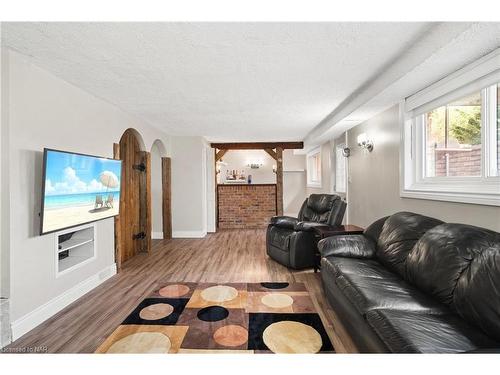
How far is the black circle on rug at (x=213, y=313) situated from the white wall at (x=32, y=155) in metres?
1.40

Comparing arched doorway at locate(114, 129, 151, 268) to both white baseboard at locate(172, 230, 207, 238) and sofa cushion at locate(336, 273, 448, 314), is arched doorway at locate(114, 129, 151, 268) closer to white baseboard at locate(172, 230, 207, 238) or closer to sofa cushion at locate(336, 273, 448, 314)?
white baseboard at locate(172, 230, 207, 238)

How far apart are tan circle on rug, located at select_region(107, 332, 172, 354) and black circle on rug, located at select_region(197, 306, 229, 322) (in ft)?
1.24

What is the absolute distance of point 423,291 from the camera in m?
1.83

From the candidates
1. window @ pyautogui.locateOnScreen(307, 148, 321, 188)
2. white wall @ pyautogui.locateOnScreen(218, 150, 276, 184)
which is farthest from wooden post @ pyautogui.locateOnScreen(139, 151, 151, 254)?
white wall @ pyautogui.locateOnScreen(218, 150, 276, 184)

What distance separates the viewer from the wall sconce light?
3.70 meters

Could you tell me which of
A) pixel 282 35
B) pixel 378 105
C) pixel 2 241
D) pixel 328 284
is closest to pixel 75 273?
pixel 2 241

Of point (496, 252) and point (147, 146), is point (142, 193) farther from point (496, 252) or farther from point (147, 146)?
point (496, 252)

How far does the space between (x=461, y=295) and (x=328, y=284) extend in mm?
1052

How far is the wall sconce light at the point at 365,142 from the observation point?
3.70 meters

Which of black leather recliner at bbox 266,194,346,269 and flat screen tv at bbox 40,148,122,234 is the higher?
flat screen tv at bbox 40,148,122,234

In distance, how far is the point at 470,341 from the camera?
4.20 ft

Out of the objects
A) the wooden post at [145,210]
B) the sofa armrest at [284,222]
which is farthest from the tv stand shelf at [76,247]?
the sofa armrest at [284,222]

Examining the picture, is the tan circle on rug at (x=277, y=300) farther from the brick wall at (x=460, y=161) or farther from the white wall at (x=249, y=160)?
the white wall at (x=249, y=160)
